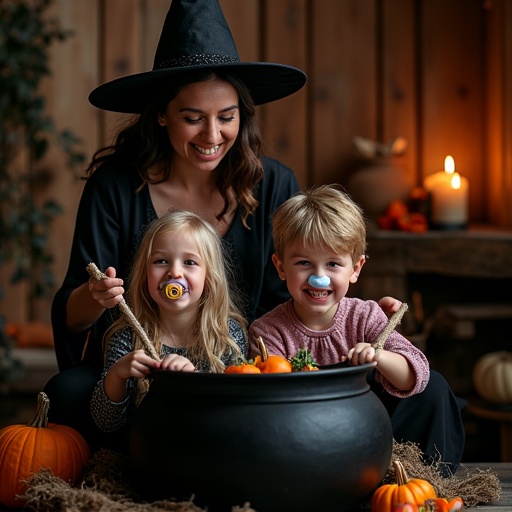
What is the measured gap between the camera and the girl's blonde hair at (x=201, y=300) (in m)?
1.87

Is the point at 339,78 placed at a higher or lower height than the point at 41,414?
higher

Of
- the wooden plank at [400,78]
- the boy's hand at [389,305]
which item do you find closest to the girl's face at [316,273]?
the boy's hand at [389,305]

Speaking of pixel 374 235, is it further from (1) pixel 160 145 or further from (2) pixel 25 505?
(2) pixel 25 505

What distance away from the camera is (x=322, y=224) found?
1.75 meters

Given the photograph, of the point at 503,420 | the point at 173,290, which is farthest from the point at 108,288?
the point at 503,420

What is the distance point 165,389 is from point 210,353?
1.17 ft

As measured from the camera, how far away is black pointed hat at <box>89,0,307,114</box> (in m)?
2.06

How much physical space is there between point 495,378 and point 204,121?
6.47 ft

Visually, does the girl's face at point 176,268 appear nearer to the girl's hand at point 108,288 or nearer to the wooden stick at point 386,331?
the girl's hand at point 108,288

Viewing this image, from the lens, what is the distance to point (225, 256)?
2.23 metres

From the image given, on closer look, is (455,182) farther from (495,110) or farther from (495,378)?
(495,378)

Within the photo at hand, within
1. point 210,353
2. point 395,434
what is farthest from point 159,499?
point 395,434

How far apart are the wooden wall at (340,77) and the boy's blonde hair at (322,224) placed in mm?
2273

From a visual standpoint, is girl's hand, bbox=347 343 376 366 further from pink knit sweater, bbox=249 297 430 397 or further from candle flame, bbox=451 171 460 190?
candle flame, bbox=451 171 460 190
